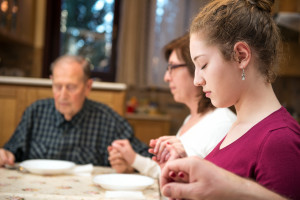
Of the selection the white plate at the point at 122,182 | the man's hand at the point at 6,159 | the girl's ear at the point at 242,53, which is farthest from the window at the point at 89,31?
the girl's ear at the point at 242,53

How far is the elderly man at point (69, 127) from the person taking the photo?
2.12 m

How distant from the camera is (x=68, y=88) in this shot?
7.13 ft

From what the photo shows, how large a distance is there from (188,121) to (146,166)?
0.31 meters

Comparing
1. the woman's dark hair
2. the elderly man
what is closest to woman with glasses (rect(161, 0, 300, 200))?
the woman's dark hair

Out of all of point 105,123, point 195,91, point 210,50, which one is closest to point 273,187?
point 210,50

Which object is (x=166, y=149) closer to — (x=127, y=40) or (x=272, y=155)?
(x=272, y=155)

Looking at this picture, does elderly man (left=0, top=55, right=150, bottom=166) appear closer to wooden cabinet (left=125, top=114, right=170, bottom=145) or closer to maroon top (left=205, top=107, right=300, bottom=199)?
maroon top (left=205, top=107, right=300, bottom=199)

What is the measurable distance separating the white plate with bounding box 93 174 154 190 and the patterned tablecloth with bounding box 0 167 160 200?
0.03 meters

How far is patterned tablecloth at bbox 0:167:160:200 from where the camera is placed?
1.17 meters

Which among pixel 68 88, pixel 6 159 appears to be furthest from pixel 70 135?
pixel 6 159

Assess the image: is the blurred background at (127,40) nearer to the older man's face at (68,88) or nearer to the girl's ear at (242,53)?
the older man's face at (68,88)

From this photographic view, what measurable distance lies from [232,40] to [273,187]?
34 centimetres

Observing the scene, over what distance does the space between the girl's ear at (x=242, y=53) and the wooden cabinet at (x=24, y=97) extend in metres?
2.21

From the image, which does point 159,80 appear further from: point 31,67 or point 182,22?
point 31,67
